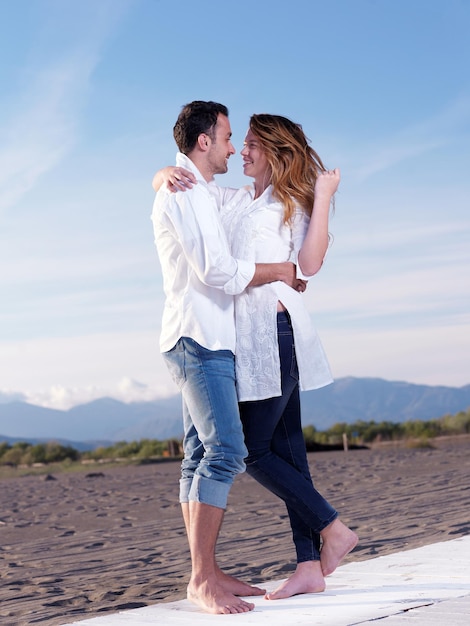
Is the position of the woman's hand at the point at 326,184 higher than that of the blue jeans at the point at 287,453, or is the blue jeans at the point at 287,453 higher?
the woman's hand at the point at 326,184

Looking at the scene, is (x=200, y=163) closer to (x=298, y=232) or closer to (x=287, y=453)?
(x=298, y=232)

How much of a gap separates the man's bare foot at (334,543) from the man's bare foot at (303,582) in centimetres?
4

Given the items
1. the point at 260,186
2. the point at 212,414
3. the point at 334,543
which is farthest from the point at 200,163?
the point at 334,543

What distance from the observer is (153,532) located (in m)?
6.88

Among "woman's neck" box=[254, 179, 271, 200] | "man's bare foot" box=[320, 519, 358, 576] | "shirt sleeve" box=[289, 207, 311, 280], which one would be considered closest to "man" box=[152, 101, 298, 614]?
"shirt sleeve" box=[289, 207, 311, 280]

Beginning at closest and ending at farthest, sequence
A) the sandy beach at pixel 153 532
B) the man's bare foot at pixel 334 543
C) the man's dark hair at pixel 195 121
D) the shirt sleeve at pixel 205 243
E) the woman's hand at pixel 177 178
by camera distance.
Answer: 1. the shirt sleeve at pixel 205 243
2. the woman's hand at pixel 177 178
3. the man's dark hair at pixel 195 121
4. the man's bare foot at pixel 334 543
5. the sandy beach at pixel 153 532

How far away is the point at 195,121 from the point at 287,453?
1312 millimetres

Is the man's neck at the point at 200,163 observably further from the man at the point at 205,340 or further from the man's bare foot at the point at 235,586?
the man's bare foot at the point at 235,586

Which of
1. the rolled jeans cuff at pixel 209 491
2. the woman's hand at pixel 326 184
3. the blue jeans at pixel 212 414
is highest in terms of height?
the woman's hand at pixel 326 184

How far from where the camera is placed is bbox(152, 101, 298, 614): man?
331 cm

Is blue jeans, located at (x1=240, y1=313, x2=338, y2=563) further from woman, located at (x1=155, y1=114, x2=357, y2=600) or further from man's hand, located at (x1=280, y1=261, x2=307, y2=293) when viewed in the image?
man's hand, located at (x1=280, y1=261, x2=307, y2=293)

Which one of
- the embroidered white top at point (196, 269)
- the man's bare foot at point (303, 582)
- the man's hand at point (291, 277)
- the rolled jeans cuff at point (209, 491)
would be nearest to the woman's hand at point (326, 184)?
the man's hand at point (291, 277)

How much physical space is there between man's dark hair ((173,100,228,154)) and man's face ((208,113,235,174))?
0.02 m

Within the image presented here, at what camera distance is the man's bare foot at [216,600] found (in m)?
3.28
